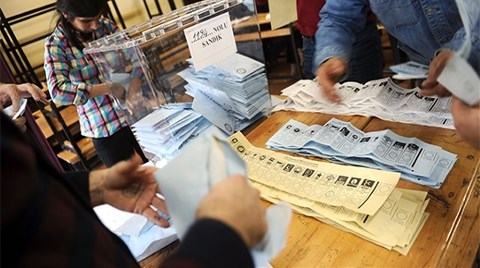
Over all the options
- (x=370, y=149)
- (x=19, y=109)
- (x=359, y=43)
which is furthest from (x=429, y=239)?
(x=19, y=109)

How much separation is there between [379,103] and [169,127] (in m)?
0.64

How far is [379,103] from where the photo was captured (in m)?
1.00

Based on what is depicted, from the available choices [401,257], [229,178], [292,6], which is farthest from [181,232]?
[292,6]

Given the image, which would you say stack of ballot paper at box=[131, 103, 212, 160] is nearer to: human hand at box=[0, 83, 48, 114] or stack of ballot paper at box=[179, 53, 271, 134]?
stack of ballot paper at box=[179, 53, 271, 134]

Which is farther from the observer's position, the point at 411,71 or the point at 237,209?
the point at 411,71

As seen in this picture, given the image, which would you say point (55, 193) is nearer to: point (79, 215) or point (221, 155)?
point (79, 215)

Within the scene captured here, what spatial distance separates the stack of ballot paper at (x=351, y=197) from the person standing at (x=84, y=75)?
91cm

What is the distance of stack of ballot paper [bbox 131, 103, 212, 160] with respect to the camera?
3.45ft

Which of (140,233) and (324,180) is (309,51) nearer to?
(324,180)

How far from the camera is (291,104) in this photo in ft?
3.90

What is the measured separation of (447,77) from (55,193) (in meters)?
0.56

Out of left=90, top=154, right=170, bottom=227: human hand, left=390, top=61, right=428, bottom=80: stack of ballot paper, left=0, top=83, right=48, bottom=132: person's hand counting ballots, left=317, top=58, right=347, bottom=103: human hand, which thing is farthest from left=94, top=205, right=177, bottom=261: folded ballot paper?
left=390, top=61, right=428, bottom=80: stack of ballot paper

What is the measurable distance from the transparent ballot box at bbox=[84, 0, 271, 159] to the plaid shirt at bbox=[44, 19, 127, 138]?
0.38 metres

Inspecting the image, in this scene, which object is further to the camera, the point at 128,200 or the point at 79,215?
the point at 128,200
